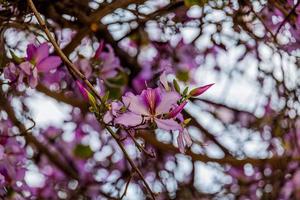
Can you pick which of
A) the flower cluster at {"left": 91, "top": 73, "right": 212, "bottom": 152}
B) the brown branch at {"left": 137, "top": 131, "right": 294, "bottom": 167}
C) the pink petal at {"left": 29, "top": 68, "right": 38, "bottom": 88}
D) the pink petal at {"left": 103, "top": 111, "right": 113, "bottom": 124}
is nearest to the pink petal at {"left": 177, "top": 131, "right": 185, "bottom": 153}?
the flower cluster at {"left": 91, "top": 73, "right": 212, "bottom": 152}

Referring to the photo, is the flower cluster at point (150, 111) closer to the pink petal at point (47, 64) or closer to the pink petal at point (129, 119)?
the pink petal at point (129, 119)

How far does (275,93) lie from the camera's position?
6.38 ft

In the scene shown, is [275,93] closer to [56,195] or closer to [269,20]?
[269,20]

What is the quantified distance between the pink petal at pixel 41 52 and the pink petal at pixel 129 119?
Answer: 0.29 meters

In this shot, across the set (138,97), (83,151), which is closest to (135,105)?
(138,97)

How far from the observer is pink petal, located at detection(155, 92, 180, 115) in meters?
0.97

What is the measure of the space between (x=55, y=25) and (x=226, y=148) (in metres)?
0.86

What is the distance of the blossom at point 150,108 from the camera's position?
0.94m

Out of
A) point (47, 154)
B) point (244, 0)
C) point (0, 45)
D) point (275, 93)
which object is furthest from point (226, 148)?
point (0, 45)

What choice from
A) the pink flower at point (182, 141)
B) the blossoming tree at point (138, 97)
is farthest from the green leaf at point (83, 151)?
the pink flower at point (182, 141)

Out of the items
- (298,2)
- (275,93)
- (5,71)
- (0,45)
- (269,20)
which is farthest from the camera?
(275,93)

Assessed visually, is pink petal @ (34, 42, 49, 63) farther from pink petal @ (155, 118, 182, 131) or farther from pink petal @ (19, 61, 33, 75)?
pink petal @ (155, 118, 182, 131)

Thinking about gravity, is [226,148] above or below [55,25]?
below

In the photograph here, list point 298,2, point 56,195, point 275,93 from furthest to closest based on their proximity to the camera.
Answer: point 56,195, point 275,93, point 298,2
